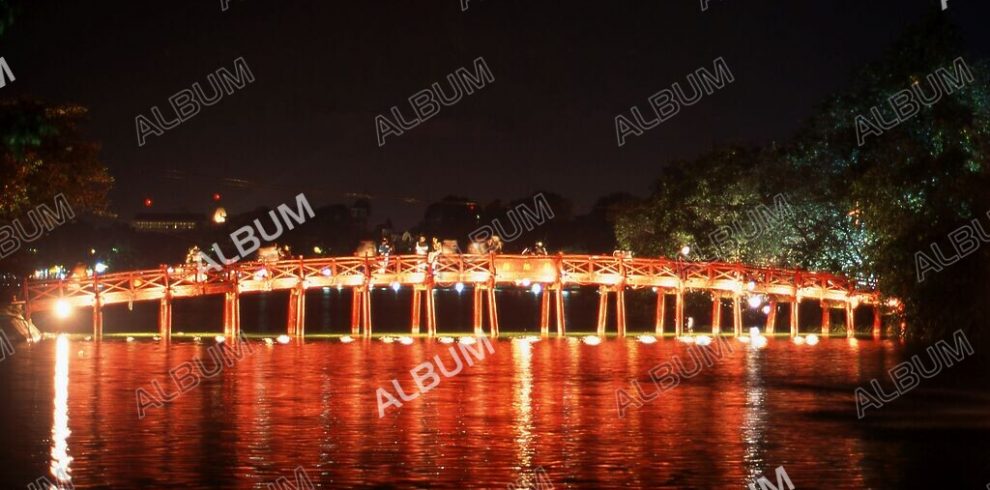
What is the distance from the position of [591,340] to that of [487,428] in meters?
33.6

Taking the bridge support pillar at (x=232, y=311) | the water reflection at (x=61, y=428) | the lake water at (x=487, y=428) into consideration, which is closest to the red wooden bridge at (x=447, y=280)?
the bridge support pillar at (x=232, y=311)

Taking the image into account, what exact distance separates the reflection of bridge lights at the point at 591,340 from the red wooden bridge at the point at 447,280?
1.77m

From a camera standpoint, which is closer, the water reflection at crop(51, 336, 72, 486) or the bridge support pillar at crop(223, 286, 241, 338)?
the water reflection at crop(51, 336, 72, 486)

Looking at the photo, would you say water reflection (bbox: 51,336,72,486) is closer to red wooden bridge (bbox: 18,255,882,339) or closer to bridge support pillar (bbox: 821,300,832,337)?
red wooden bridge (bbox: 18,255,882,339)

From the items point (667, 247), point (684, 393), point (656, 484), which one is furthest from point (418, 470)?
point (667, 247)

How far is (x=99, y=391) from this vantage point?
33.8 meters

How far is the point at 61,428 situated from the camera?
2653 centimetres

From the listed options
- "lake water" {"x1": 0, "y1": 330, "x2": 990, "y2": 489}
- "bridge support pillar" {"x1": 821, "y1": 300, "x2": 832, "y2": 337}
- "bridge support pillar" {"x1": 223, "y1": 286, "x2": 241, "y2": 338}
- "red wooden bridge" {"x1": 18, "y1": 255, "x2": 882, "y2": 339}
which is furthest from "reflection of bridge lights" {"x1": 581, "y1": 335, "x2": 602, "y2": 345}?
"bridge support pillar" {"x1": 223, "y1": 286, "x2": 241, "y2": 338}

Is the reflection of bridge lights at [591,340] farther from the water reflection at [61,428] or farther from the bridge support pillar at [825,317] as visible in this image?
the water reflection at [61,428]

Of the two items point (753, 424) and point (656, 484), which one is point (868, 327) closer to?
point (753, 424)

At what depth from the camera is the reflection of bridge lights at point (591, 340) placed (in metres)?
58.8

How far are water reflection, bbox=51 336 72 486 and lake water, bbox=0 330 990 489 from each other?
0.24ft

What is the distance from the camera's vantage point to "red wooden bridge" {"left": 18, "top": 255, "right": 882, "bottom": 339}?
5659cm

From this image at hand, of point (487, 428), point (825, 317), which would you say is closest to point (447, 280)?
point (825, 317)
